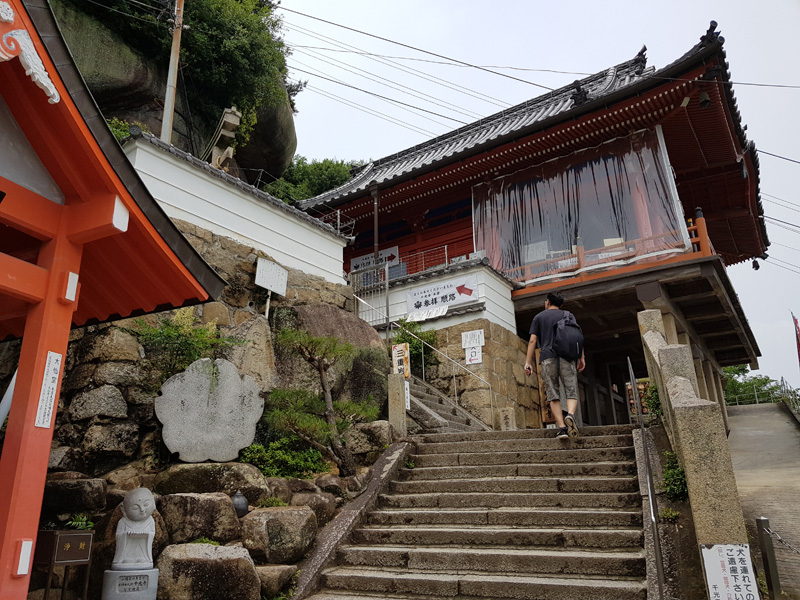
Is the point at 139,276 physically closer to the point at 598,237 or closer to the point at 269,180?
the point at 598,237

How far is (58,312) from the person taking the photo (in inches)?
174

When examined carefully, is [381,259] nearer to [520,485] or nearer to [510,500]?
[520,485]

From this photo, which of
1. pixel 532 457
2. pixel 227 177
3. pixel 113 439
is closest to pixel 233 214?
pixel 227 177

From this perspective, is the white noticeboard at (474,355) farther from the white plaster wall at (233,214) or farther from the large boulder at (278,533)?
the large boulder at (278,533)

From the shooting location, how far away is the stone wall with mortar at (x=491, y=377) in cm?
1262

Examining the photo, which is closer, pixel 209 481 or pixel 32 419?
pixel 32 419

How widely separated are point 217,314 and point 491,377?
6.62m

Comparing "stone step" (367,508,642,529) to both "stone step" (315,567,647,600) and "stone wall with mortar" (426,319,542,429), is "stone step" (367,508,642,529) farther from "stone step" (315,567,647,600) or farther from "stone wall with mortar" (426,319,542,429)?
"stone wall with mortar" (426,319,542,429)

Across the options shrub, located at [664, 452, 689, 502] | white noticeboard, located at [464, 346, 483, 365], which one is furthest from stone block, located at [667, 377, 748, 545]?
white noticeboard, located at [464, 346, 483, 365]

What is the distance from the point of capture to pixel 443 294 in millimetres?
14141

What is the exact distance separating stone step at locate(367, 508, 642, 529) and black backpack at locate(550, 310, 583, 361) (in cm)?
212

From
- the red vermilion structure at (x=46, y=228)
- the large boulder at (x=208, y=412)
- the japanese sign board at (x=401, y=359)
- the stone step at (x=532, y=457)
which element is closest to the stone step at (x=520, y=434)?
the stone step at (x=532, y=457)

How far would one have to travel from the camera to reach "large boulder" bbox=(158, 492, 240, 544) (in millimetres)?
5338

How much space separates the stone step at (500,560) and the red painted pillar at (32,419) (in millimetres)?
3067
